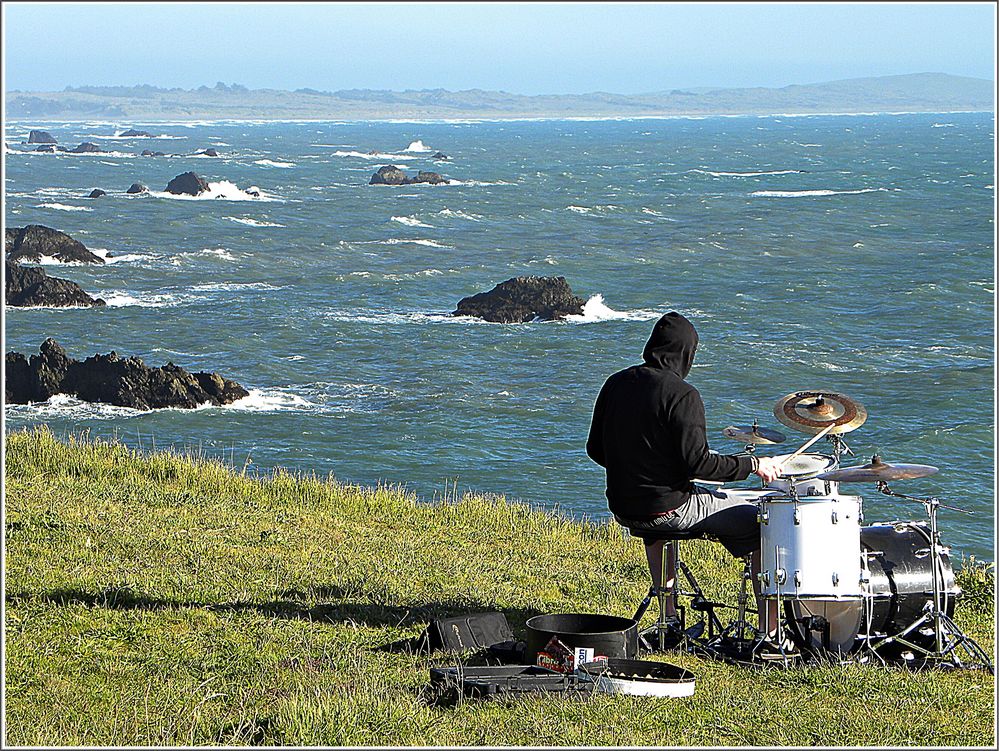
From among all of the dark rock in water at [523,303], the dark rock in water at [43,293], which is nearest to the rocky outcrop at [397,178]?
the dark rock in water at [43,293]

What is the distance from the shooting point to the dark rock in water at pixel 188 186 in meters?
84.2

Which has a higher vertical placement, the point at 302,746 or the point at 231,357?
the point at 302,746

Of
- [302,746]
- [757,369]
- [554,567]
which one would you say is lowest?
[757,369]

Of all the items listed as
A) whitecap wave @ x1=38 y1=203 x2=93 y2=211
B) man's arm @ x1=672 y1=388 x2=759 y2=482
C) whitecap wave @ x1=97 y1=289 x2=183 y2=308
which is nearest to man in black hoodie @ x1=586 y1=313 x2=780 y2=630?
man's arm @ x1=672 y1=388 x2=759 y2=482

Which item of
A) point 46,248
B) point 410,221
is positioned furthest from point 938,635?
point 410,221

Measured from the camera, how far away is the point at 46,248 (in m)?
50.2

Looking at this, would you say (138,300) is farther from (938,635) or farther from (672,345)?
(938,635)

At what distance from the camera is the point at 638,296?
46.1 metres

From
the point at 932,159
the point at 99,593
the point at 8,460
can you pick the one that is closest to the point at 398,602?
the point at 99,593

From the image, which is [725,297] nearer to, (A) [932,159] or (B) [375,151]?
(A) [932,159]

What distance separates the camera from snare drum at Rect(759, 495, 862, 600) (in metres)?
6.43

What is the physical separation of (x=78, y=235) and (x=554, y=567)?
183ft

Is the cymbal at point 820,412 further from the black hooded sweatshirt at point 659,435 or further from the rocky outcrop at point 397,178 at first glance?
the rocky outcrop at point 397,178

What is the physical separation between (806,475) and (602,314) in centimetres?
3541
